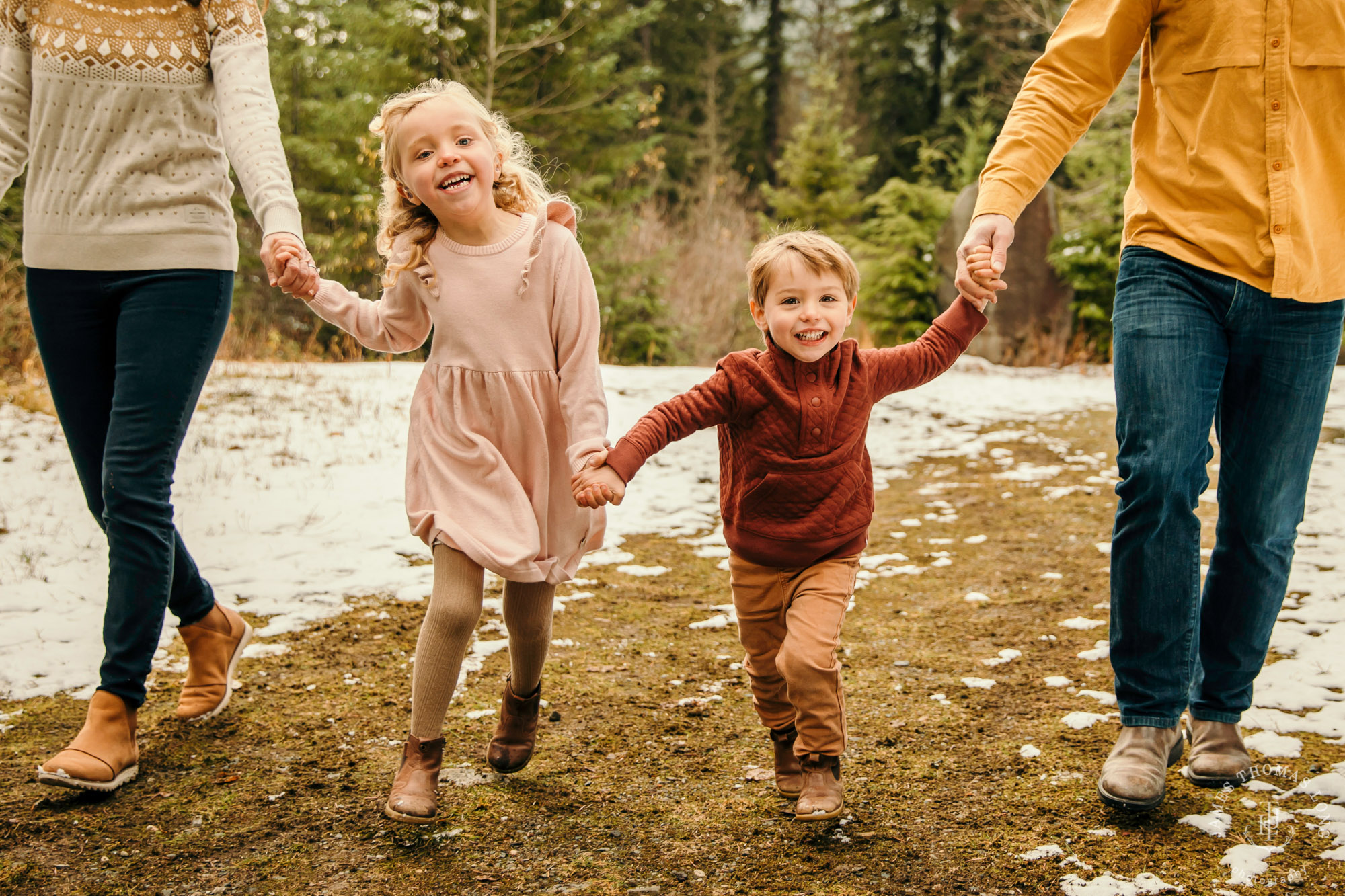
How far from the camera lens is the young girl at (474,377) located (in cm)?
249

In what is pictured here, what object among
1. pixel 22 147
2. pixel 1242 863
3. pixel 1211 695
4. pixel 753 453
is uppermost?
pixel 22 147

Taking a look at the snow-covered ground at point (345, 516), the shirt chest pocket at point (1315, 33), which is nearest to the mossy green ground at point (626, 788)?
the snow-covered ground at point (345, 516)

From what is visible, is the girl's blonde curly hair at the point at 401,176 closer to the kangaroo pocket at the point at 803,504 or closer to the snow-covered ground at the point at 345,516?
the kangaroo pocket at the point at 803,504

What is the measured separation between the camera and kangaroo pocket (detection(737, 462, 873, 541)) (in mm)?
2494

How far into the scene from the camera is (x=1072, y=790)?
2654 mm

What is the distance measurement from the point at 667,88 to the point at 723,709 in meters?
29.0

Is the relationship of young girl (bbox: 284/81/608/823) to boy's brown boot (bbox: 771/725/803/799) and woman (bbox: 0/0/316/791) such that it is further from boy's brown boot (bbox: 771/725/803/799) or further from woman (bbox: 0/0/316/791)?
boy's brown boot (bbox: 771/725/803/799)

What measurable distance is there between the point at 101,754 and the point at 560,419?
1414 millimetres

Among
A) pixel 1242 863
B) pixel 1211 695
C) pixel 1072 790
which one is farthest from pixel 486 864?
pixel 1211 695

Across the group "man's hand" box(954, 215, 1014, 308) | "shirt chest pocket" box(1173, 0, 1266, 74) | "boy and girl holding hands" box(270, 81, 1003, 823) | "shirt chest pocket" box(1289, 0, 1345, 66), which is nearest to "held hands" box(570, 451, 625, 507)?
"boy and girl holding hands" box(270, 81, 1003, 823)

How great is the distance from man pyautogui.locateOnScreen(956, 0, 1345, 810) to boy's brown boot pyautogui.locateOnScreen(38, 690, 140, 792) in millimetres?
2349

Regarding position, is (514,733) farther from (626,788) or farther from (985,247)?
(985,247)

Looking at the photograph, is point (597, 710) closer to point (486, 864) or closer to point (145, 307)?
point (486, 864)

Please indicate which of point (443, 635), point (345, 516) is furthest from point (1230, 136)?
point (345, 516)
